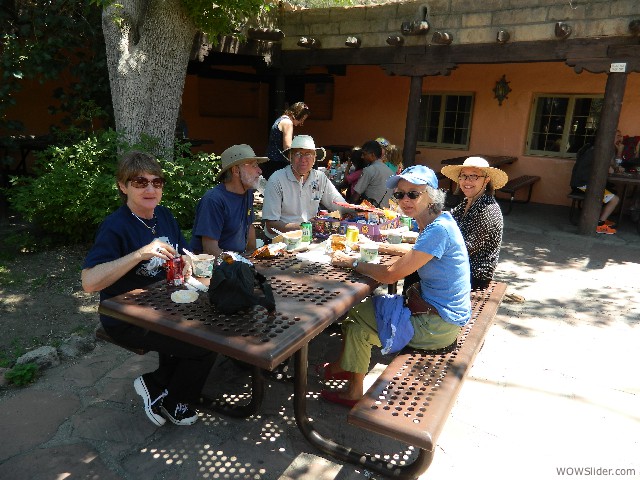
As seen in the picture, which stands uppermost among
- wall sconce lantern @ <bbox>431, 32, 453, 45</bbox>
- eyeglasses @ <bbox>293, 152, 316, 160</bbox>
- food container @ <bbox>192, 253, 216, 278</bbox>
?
wall sconce lantern @ <bbox>431, 32, 453, 45</bbox>

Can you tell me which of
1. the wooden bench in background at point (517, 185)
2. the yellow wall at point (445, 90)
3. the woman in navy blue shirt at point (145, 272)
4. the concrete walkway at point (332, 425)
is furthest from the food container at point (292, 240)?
the yellow wall at point (445, 90)

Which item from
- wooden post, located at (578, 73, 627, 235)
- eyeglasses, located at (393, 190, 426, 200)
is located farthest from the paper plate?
wooden post, located at (578, 73, 627, 235)

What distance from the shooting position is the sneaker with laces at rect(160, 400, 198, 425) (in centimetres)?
246

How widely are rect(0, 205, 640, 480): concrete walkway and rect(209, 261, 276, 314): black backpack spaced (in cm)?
83

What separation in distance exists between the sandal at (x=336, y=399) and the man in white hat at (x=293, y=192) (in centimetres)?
129

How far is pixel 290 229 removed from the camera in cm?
359

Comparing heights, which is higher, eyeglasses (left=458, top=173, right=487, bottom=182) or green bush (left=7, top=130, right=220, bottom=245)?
eyeglasses (left=458, top=173, right=487, bottom=182)

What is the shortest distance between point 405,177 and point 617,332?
2.66 metres

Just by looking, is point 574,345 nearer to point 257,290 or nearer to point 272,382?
point 272,382

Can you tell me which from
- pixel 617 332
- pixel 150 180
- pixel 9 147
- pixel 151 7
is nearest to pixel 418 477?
pixel 150 180

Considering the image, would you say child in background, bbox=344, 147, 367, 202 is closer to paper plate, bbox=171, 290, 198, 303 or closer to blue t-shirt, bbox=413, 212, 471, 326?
blue t-shirt, bbox=413, 212, 471, 326

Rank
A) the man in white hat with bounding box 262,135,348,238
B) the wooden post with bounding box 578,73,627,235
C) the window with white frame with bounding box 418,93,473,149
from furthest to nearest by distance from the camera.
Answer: the window with white frame with bounding box 418,93,473,149, the wooden post with bounding box 578,73,627,235, the man in white hat with bounding box 262,135,348,238

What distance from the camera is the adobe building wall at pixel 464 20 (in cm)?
623

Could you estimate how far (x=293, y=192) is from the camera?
12.3 ft
